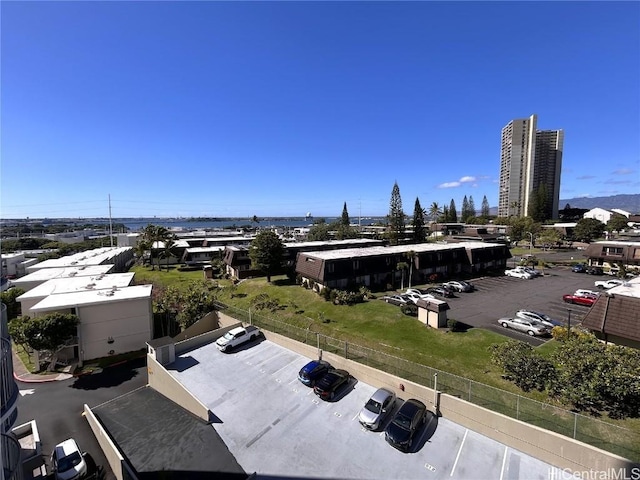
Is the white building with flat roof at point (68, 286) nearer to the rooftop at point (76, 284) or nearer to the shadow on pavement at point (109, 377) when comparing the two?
the rooftop at point (76, 284)

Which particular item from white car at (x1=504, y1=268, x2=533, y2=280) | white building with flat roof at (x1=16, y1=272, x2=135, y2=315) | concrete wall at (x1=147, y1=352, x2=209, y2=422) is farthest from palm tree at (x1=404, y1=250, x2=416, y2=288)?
white building with flat roof at (x1=16, y1=272, x2=135, y2=315)

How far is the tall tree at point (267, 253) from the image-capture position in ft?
163

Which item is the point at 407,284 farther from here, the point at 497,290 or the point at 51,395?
the point at 51,395

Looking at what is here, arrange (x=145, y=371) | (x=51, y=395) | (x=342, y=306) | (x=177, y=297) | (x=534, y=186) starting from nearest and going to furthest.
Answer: (x=51, y=395) < (x=145, y=371) < (x=342, y=306) < (x=177, y=297) < (x=534, y=186)

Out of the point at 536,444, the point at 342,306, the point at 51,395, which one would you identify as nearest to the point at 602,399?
the point at 536,444

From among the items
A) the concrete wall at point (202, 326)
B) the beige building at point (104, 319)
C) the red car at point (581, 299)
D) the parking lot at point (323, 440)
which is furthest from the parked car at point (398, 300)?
the beige building at point (104, 319)

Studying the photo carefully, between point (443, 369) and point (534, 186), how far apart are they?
17948cm

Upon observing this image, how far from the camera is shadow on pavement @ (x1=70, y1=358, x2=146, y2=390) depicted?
26750 millimetres

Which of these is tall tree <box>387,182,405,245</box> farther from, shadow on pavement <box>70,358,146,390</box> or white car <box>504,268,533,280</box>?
shadow on pavement <box>70,358,146,390</box>

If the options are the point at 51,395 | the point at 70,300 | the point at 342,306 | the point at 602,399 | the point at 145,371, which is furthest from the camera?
the point at 342,306

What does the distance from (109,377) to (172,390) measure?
30.9 ft

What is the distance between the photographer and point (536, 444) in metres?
15.0

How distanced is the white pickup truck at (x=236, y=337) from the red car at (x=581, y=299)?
3766 centimetres

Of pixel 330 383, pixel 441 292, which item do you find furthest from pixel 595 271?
pixel 330 383
